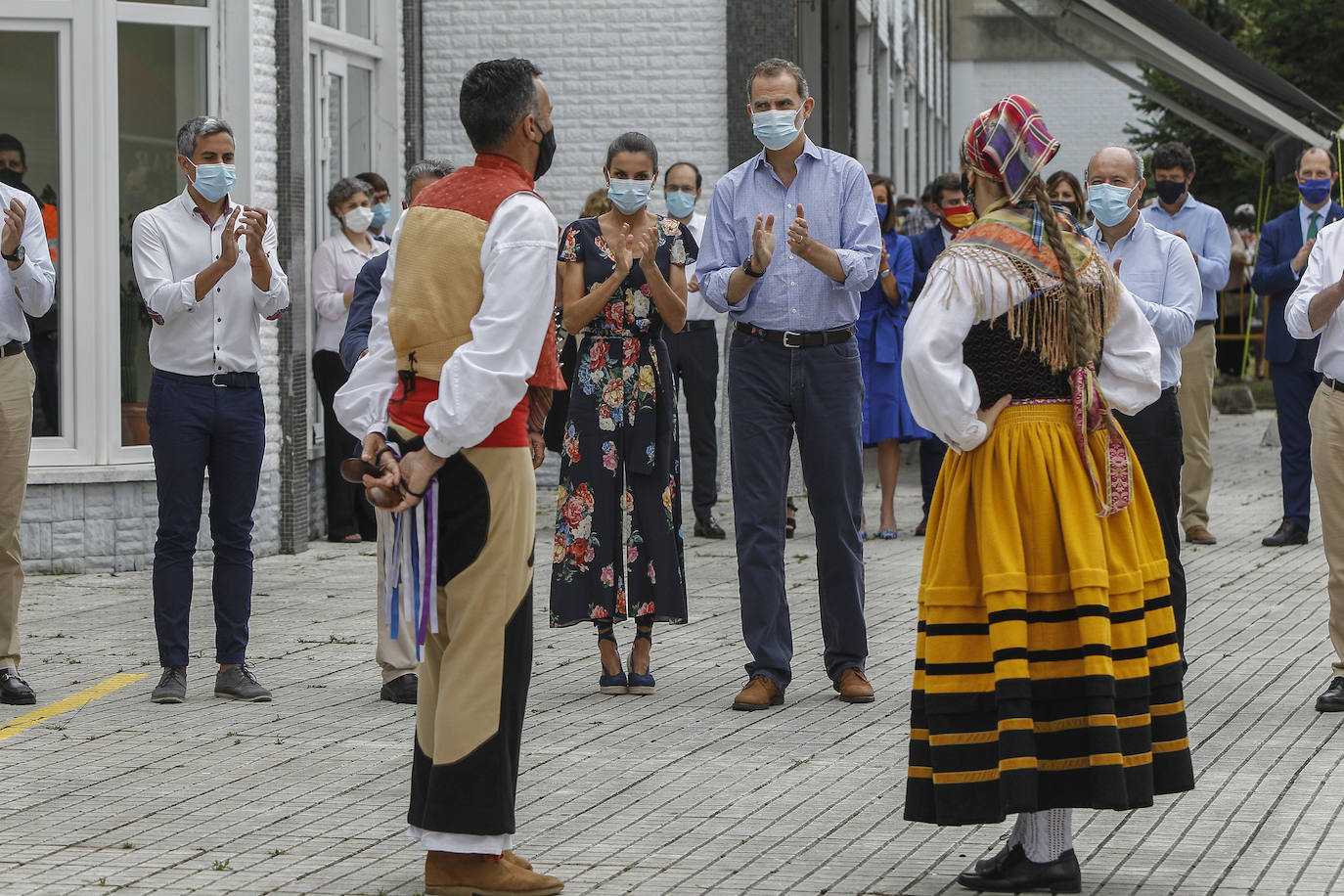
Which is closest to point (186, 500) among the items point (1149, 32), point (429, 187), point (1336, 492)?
point (429, 187)

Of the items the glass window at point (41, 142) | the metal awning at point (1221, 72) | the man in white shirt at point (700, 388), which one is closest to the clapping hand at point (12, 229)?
the glass window at point (41, 142)

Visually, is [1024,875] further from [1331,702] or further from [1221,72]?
[1221,72]

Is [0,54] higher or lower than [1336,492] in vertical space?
higher

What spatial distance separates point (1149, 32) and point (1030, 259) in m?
12.2

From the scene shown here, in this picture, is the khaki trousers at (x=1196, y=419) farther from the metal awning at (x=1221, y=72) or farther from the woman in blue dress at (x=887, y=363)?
the metal awning at (x=1221, y=72)

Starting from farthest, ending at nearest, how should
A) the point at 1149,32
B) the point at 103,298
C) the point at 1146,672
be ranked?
the point at 1149,32 → the point at 103,298 → the point at 1146,672

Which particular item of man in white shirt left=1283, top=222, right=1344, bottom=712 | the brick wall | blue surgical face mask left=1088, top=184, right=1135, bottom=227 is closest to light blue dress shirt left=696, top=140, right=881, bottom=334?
blue surgical face mask left=1088, top=184, right=1135, bottom=227

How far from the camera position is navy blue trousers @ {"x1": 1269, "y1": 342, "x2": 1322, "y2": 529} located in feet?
39.9

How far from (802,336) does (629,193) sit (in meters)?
0.89

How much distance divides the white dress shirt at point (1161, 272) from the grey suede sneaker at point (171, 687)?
12.9ft

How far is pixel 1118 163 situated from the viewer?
7531mm

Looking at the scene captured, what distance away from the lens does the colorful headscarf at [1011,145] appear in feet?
16.4

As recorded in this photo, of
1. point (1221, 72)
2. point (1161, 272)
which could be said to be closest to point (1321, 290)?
point (1161, 272)

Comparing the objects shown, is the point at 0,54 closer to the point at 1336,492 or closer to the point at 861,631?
the point at 861,631
